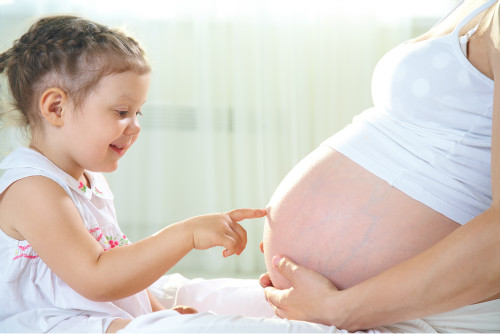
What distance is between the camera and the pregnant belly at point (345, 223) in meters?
0.91

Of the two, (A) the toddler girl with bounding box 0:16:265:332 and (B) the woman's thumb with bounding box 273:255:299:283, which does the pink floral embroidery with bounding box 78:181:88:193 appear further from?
(B) the woman's thumb with bounding box 273:255:299:283

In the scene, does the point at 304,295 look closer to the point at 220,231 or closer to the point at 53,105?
the point at 220,231

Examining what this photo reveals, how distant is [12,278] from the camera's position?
1.04 m

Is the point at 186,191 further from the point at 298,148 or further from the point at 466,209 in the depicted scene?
the point at 466,209

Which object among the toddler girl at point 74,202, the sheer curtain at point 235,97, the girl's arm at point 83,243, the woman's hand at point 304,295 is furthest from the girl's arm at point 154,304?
the sheer curtain at point 235,97

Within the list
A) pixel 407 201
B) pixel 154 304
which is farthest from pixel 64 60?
pixel 407 201

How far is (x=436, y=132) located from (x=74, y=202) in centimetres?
68

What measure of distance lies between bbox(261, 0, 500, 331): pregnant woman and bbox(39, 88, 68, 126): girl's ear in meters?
0.47

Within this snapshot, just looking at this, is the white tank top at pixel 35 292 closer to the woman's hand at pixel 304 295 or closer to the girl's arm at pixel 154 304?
the girl's arm at pixel 154 304

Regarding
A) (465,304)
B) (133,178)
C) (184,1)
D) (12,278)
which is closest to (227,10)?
(184,1)

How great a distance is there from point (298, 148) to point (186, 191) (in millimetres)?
538

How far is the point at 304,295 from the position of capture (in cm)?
93

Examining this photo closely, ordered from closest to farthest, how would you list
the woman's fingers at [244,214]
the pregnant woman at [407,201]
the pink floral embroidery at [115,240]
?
1. the pregnant woman at [407,201]
2. the woman's fingers at [244,214]
3. the pink floral embroidery at [115,240]

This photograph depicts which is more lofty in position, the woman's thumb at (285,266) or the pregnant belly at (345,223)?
the pregnant belly at (345,223)
